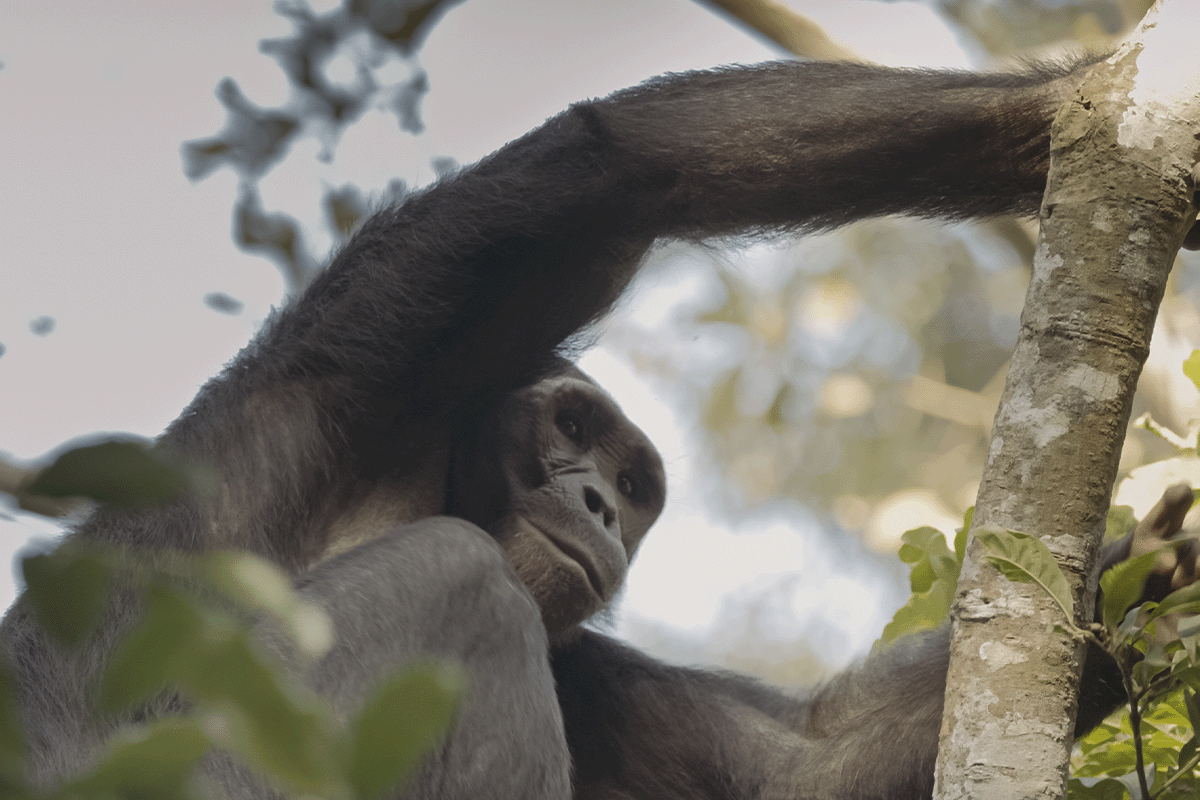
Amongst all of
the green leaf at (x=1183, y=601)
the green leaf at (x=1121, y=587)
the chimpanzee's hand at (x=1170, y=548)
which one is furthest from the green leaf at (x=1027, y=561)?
the chimpanzee's hand at (x=1170, y=548)

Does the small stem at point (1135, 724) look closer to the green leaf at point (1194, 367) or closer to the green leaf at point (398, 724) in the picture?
the green leaf at point (1194, 367)

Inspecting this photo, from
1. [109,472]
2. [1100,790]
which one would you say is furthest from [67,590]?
[1100,790]

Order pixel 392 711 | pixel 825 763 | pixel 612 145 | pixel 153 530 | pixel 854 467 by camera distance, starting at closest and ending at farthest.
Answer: pixel 392 711
pixel 153 530
pixel 612 145
pixel 825 763
pixel 854 467

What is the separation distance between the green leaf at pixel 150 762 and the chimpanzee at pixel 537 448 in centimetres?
201

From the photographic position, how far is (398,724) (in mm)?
683

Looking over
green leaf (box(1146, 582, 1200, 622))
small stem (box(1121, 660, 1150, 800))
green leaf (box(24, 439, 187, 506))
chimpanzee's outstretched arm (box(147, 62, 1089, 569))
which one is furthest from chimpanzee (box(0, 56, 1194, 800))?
green leaf (box(24, 439, 187, 506))

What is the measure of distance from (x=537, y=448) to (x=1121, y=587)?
219 cm

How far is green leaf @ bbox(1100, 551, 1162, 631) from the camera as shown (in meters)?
2.29

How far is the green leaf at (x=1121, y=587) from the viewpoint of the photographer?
2.29m

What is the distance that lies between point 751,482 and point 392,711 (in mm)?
16169

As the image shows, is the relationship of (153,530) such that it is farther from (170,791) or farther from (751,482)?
(751,482)

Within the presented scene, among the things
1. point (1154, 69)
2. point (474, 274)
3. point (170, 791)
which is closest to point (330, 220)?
point (474, 274)

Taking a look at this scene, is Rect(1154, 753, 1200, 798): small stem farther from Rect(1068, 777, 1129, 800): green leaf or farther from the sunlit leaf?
the sunlit leaf

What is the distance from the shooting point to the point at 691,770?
4.09 metres
